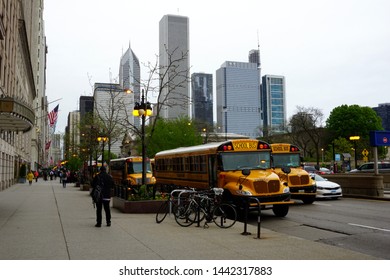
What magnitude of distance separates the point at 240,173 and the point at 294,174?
18.3 feet

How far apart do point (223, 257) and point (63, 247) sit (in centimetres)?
348

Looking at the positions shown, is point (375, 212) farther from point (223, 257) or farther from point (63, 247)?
point (63, 247)

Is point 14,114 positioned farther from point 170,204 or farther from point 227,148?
point 227,148

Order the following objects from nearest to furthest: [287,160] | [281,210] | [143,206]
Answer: [281,210] < [143,206] < [287,160]

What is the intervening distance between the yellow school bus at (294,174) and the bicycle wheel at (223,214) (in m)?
6.91

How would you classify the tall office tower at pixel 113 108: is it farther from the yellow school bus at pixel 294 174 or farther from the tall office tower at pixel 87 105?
the yellow school bus at pixel 294 174

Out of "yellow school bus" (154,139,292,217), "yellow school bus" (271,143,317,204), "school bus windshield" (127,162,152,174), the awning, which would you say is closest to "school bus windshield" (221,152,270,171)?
"yellow school bus" (154,139,292,217)

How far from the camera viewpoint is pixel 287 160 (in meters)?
20.6

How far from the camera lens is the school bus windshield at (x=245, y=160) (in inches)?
607

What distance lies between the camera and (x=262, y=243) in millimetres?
9359

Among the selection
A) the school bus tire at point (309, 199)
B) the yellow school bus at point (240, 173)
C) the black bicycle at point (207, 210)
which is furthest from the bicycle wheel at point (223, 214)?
the school bus tire at point (309, 199)

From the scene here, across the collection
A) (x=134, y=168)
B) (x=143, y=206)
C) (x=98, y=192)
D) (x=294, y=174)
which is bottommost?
(x=143, y=206)

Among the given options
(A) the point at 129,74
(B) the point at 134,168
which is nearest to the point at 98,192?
(B) the point at 134,168
